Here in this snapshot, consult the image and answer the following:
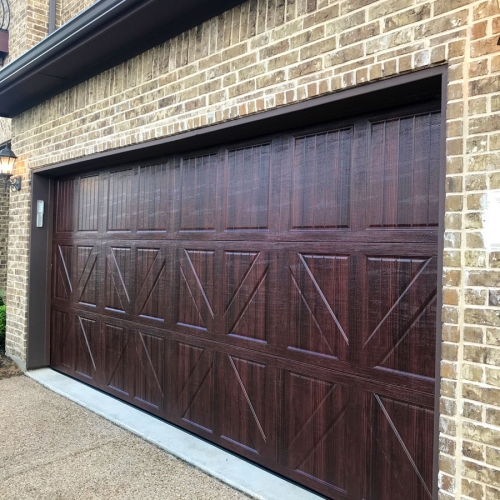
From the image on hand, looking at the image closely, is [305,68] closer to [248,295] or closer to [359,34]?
[359,34]

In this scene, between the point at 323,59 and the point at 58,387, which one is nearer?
the point at 323,59

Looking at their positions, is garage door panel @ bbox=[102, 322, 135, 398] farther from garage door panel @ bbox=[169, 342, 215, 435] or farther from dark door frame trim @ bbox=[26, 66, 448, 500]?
dark door frame trim @ bbox=[26, 66, 448, 500]

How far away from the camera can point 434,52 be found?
2.57 m

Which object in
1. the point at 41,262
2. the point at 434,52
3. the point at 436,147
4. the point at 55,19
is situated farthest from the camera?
the point at 55,19

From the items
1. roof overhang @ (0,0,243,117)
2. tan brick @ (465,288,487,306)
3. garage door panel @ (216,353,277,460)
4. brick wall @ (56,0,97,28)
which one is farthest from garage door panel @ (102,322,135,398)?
brick wall @ (56,0,97,28)

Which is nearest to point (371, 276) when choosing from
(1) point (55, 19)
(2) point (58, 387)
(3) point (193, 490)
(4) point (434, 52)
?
(4) point (434, 52)

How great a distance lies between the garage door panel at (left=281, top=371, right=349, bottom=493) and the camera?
10.8ft

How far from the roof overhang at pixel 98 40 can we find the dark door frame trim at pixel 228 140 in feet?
3.15

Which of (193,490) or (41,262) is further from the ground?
(41,262)

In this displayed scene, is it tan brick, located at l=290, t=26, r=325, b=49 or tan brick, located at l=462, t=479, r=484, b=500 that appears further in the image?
tan brick, located at l=290, t=26, r=325, b=49

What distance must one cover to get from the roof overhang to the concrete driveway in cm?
374

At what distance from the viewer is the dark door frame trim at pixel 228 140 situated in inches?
101

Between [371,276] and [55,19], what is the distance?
683 centimetres

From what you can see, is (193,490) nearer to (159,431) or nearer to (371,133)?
(159,431)
